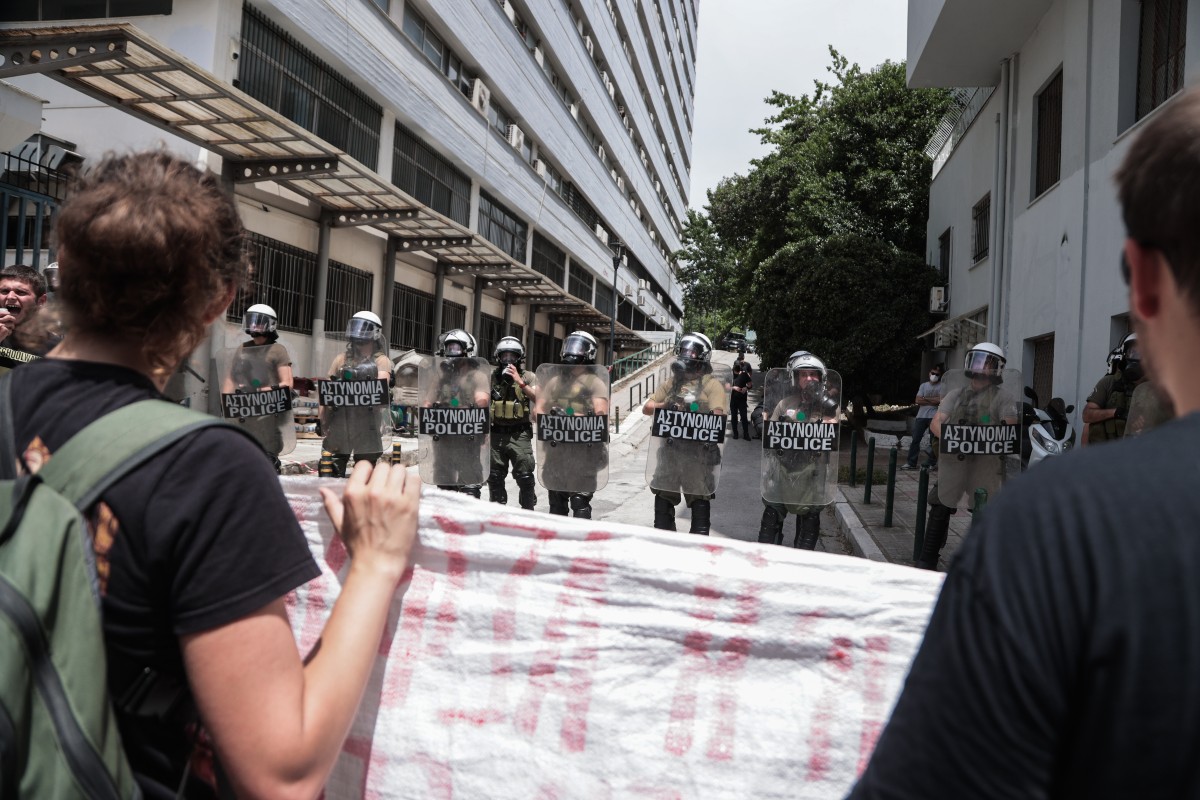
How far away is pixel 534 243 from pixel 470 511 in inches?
1120

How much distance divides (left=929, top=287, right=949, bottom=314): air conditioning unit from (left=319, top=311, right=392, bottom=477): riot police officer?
1385 centimetres

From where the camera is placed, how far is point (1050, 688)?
2.37ft

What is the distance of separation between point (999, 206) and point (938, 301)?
4478mm

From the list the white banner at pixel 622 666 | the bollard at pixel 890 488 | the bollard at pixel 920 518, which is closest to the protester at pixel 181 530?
the white banner at pixel 622 666

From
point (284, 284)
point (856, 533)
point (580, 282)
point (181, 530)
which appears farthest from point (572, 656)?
point (580, 282)

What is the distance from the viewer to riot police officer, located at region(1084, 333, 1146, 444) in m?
6.84

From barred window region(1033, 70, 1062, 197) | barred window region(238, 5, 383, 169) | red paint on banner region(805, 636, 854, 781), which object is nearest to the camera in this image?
red paint on banner region(805, 636, 854, 781)

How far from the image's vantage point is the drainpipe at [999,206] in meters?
14.0

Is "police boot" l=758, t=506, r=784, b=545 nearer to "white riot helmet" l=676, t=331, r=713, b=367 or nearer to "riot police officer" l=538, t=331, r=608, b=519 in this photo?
"white riot helmet" l=676, t=331, r=713, b=367

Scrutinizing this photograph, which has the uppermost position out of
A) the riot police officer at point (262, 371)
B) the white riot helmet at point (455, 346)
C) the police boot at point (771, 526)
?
the white riot helmet at point (455, 346)

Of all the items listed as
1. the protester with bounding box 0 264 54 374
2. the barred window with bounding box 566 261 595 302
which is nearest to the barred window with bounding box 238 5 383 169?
the protester with bounding box 0 264 54 374

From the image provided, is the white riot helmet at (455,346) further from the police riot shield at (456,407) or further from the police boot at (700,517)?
the police boot at (700,517)

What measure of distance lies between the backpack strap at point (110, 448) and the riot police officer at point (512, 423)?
7387mm

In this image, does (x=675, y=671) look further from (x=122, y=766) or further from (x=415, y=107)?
(x=415, y=107)
